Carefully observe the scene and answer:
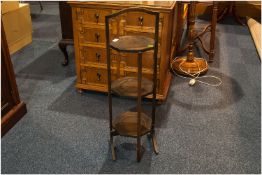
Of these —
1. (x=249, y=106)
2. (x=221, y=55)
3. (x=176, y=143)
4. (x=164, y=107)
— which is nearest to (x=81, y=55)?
(x=164, y=107)

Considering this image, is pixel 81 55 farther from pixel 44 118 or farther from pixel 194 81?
pixel 194 81

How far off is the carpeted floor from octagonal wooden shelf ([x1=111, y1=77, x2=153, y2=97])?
40cm

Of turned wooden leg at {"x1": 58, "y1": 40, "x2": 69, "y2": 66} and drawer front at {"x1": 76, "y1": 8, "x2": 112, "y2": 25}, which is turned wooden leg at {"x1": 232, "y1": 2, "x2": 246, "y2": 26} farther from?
drawer front at {"x1": 76, "y1": 8, "x2": 112, "y2": 25}

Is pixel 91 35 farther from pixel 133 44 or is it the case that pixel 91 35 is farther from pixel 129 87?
pixel 133 44

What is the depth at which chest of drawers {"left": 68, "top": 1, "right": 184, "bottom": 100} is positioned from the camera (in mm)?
2139

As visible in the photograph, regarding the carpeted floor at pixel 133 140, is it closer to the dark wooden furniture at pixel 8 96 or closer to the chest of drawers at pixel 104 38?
the dark wooden furniture at pixel 8 96

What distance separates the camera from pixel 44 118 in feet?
7.45

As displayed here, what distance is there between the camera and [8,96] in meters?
2.17

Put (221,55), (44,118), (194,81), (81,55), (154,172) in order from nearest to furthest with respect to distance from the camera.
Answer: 1. (154,172)
2. (44,118)
3. (81,55)
4. (194,81)
5. (221,55)

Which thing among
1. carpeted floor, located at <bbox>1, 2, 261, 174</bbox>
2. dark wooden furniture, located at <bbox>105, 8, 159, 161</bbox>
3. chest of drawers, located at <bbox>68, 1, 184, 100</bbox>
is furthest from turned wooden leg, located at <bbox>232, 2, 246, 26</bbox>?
dark wooden furniture, located at <bbox>105, 8, 159, 161</bbox>

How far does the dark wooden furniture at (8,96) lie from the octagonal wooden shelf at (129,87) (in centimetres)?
75

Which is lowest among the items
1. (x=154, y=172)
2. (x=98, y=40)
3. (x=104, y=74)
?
(x=154, y=172)

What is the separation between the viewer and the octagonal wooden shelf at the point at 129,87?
177cm

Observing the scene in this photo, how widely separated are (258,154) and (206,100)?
69cm
